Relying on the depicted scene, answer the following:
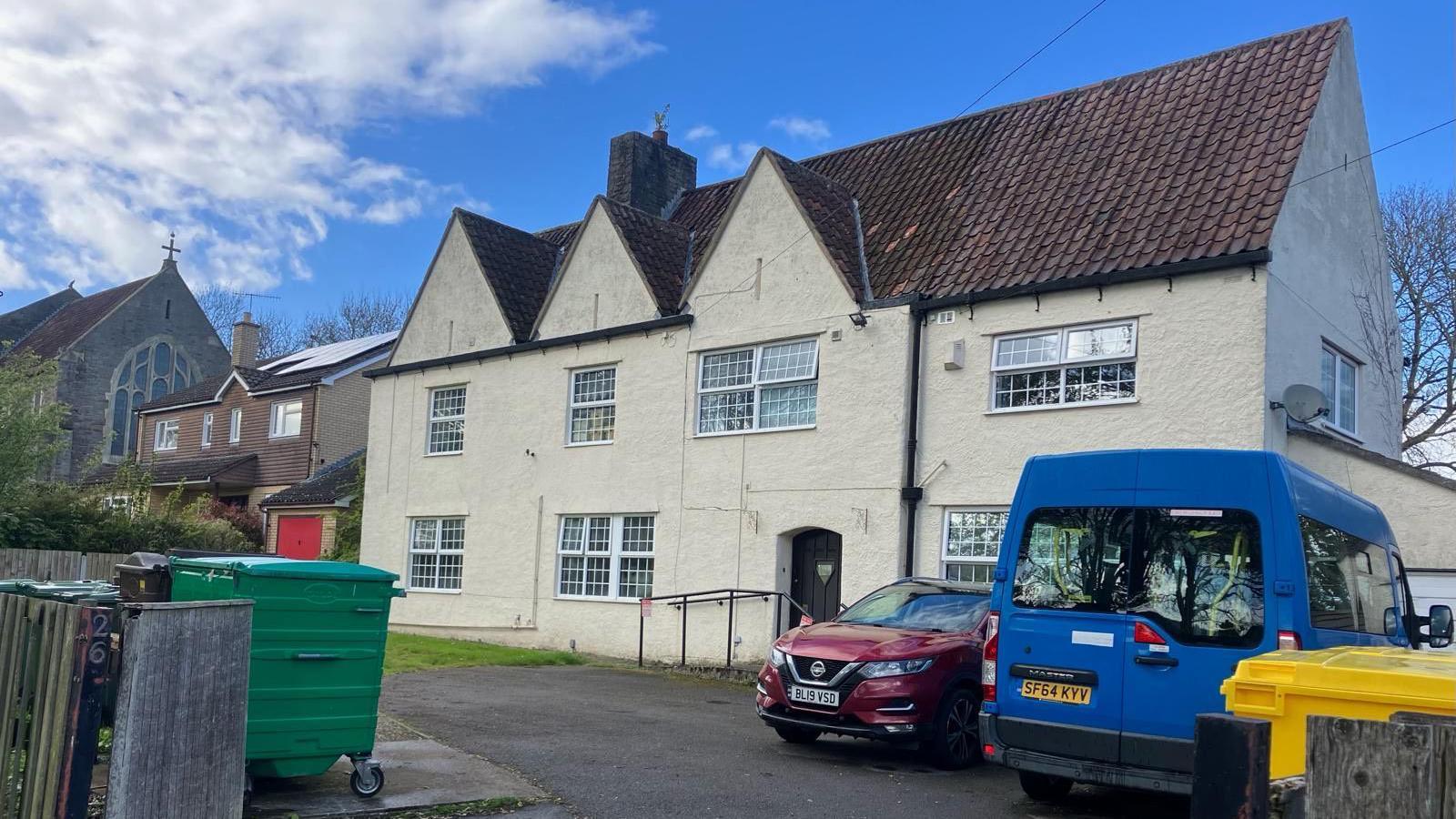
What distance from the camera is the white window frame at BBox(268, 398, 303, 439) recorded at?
3378cm

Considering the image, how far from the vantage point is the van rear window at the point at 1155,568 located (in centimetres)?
754

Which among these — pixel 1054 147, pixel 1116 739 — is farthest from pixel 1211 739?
pixel 1054 147

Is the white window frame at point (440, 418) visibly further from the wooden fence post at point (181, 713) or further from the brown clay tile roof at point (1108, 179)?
the wooden fence post at point (181, 713)

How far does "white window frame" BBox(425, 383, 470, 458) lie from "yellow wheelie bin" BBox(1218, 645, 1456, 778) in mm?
20069

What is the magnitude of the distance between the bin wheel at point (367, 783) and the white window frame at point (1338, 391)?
40.9ft

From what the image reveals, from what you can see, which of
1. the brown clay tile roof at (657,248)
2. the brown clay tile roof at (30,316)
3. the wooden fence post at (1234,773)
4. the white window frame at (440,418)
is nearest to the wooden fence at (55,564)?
the white window frame at (440,418)

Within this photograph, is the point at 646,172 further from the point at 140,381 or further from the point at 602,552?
the point at 140,381

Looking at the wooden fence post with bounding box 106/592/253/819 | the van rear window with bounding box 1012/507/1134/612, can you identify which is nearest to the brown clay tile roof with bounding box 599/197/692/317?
the van rear window with bounding box 1012/507/1134/612

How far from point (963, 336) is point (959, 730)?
6.93 m

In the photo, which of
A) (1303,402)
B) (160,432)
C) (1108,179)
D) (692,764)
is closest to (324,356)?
(160,432)

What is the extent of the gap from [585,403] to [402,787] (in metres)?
13.2

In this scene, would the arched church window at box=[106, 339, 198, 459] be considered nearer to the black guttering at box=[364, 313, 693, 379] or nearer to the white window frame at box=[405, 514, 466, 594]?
the black guttering at box=[364, 313, 693, 379]

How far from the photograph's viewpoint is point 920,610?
37.8 feet

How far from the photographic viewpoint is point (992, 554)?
15297 mm
